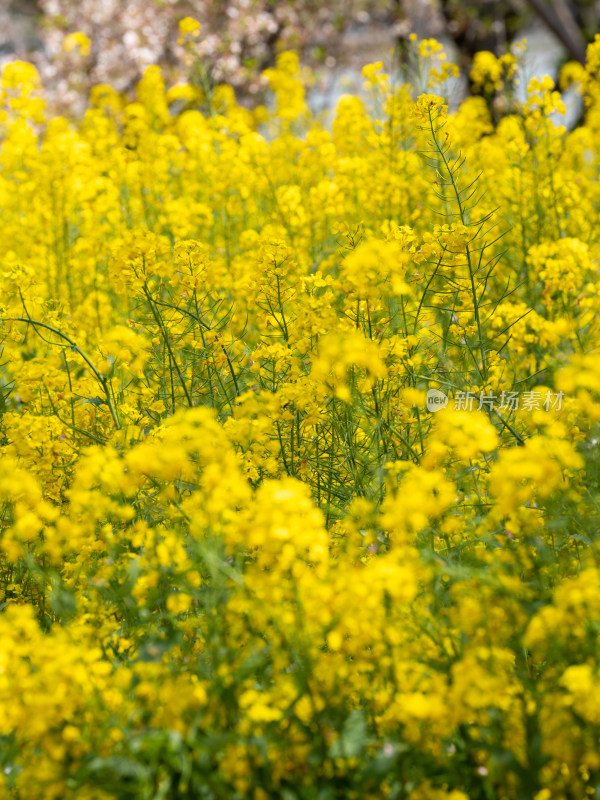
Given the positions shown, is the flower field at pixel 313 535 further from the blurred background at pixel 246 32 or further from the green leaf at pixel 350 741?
the blurred background at pixel 246 32

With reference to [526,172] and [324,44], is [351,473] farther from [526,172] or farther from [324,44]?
[324,44]

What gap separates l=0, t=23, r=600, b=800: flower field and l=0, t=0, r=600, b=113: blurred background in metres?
7.45

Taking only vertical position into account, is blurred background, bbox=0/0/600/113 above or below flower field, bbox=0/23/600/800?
above

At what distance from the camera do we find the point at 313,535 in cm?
173

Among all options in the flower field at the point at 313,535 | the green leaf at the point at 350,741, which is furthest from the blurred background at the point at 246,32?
the green leaf at the point at 350,741

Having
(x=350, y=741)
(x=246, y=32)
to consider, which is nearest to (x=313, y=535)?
Answer: (x=350, y=741)

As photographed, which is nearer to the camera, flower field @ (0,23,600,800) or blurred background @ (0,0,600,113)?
flower field @ (0,23,600,800)

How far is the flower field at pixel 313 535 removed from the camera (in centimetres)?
170

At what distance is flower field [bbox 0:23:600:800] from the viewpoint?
170 cm

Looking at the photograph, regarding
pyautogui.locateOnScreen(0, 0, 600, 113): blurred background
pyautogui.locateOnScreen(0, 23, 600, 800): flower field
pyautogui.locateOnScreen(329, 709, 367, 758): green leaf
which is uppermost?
pyautogui.locateOnScreen(0, 0, 600, 113): blurred background

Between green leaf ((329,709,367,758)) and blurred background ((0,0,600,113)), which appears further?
blurred background ((0,0,600,113))

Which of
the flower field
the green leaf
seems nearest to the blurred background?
the flower field

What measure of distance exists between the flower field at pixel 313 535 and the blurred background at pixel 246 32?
745cm

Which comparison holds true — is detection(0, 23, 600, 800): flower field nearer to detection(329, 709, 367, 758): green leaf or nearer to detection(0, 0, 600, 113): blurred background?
detection(329, 709, 367, 758): green leaf
